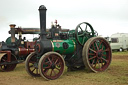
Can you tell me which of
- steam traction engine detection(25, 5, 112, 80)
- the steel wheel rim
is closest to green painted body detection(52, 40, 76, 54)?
steam traction engine detection(25, 5, 112, 80)

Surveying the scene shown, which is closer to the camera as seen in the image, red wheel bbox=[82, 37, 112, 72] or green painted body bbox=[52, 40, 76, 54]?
green painted body bbox=[52, 40, 76, 54]

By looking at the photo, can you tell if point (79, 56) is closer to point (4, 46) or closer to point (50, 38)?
point (50, 38)

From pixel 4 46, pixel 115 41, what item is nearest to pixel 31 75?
pixel 4 46

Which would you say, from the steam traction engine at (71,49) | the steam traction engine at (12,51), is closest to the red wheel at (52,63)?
the steam traction engine at (71,49)

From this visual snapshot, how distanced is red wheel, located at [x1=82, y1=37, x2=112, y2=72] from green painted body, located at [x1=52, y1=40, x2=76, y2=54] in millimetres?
537

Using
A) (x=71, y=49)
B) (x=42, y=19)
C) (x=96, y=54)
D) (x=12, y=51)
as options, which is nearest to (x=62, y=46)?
(x=71, y=49)

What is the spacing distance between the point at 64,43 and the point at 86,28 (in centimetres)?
132

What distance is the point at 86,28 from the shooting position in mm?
7512

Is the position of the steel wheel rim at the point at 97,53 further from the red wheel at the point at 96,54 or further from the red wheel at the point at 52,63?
the red wheel at the point at 52,63

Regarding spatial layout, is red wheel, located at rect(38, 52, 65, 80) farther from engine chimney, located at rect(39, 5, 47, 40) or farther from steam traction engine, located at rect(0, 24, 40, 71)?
steam traction engine, located at rect(0, 24, 40, 71)

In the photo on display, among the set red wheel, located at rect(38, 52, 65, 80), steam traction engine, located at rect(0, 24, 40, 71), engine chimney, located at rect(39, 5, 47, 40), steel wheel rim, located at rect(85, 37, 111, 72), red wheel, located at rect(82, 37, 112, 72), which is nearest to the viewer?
red wheel, located at rect(38, 52, 65, 80)

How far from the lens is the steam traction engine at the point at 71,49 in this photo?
21.1 feet

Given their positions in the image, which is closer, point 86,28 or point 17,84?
point 17,84

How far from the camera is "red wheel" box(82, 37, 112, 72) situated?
6.75 metres
